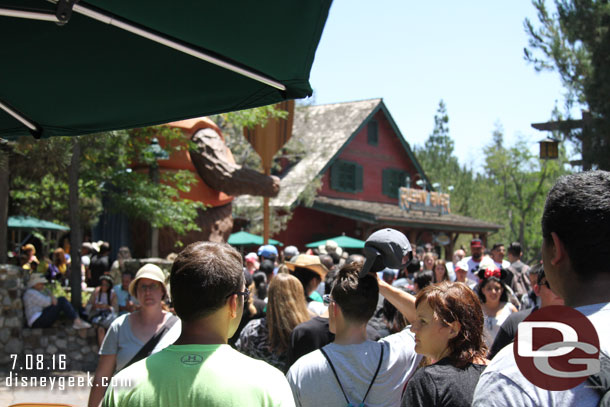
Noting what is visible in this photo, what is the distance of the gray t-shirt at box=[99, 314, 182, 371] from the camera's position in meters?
3.89

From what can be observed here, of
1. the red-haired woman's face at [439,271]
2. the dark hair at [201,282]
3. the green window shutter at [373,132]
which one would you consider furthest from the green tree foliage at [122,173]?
the green window shutter at [373,132]

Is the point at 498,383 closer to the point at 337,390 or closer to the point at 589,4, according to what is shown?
the point at 337,390

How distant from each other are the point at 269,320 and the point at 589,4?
536 inches

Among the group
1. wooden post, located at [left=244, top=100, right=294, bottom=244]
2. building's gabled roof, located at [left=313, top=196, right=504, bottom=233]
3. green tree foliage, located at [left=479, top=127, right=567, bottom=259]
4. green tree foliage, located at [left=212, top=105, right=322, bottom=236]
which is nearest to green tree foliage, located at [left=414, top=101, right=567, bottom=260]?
green tree foliage, located at [left=479, top=127, right=567, bottom=259]

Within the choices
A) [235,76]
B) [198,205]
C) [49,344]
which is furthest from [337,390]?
[198,205]

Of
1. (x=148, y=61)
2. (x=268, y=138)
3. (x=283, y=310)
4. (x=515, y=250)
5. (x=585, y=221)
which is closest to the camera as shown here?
(x=585, y=221)

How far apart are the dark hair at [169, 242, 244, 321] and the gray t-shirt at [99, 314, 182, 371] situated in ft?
5.49

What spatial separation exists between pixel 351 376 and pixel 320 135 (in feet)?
81.5

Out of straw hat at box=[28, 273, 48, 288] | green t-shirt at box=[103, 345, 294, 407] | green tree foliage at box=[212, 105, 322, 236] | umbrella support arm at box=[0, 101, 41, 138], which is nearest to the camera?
green t-shirt at box=[103, 345, 294, 407]

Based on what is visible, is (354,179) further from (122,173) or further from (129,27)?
(129,27)

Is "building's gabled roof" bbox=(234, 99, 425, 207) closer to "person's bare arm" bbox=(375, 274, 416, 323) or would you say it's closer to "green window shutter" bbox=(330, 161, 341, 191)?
"green window shutter" bbox=(330, 161, 341, 191)

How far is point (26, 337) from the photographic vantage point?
8930mm

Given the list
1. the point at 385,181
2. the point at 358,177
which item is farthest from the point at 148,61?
the point at 385,181

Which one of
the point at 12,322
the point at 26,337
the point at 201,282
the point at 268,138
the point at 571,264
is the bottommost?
the point at 26,337
